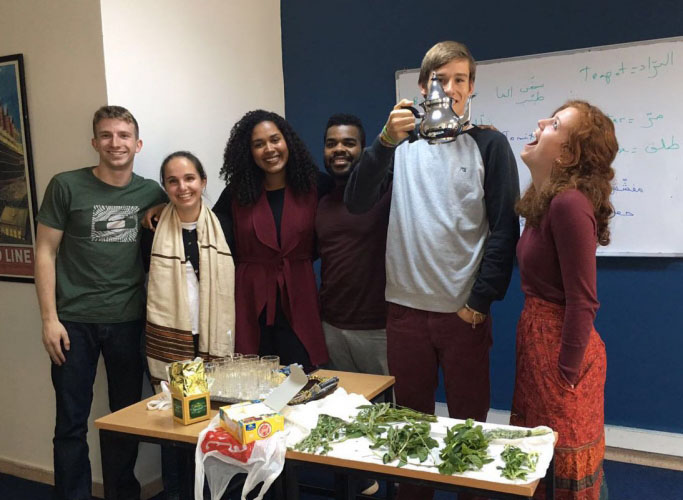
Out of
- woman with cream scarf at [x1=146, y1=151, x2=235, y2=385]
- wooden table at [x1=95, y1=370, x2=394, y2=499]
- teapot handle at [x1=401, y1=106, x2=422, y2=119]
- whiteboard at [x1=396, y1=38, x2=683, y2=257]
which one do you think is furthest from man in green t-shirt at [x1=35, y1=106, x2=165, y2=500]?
whiteboard at [x1=396, y1=38, x2=683, y2=257]

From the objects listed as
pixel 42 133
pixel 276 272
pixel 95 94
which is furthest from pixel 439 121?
pixel 42 133

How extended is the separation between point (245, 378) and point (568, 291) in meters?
0.94

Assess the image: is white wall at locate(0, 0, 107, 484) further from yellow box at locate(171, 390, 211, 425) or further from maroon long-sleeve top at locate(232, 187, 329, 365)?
yellow box at locate(171, 390, 211, 425)

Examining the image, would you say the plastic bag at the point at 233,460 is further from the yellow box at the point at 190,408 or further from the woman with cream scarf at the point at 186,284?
the woman with cream scarf at the point at 186,284

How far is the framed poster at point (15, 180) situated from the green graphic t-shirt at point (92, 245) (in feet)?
1.51

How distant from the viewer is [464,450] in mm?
1302

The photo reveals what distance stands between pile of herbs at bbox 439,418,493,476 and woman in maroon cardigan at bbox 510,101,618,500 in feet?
1.08

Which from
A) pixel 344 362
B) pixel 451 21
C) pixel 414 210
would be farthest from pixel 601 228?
pixel 451 21

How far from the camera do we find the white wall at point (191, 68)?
252cm

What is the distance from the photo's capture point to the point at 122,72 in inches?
98.0

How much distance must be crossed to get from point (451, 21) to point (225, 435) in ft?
8.22

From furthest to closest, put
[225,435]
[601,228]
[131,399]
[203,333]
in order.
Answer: [131,399] → [203,333] → [601,228] → [225,435]

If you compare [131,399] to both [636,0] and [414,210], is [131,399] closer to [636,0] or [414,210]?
[414,210]

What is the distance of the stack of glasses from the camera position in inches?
68.8
